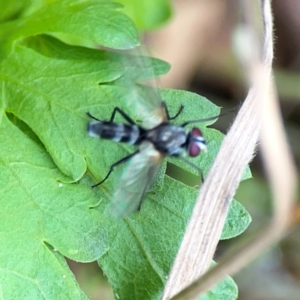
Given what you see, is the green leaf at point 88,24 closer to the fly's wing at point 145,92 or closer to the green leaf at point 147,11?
the fly's wing at point 145,92

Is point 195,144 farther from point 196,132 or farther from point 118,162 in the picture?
point 118,162

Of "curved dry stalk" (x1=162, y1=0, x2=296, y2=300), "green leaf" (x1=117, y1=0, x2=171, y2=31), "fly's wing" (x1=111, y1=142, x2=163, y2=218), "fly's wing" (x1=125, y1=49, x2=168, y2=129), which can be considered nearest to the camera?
"curved dry stalk" (x1=162, y1=0, x2=296, y2=300)

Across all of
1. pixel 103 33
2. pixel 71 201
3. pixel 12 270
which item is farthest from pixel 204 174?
pixel 12 270

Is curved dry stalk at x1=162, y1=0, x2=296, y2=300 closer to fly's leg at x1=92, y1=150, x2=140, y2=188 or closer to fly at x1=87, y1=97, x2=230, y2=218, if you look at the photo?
fly at x1=87, y1=97, x2=230, y2=218

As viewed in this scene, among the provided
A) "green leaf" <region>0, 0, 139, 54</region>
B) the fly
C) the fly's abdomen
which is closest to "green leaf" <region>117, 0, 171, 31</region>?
"green leaf" <region>0, 0, 139, 54</region>

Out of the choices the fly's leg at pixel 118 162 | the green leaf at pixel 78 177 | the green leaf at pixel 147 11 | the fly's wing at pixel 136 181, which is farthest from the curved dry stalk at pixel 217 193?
the green leaf at pixel 147 11

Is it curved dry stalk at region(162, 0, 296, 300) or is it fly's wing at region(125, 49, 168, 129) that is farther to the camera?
fly's wing at region(125, 49, 168, 129)

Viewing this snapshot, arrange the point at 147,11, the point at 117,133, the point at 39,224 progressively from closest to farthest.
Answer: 1. the point at 39,224
2. the point at 117,133
3. the point at 147,11

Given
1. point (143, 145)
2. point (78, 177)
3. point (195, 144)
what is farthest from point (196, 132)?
point (78, 177)
